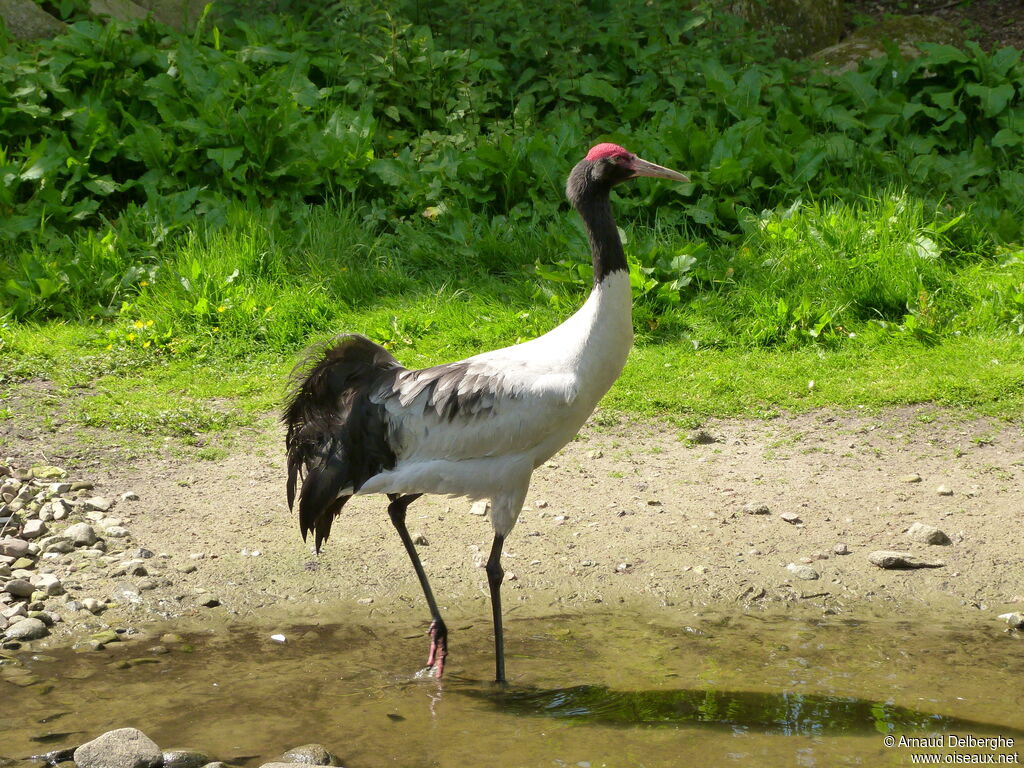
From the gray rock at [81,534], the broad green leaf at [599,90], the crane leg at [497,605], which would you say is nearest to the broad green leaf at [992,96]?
the broad green leaf at [599,90]

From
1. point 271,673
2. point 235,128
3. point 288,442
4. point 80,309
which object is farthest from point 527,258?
point 271,673

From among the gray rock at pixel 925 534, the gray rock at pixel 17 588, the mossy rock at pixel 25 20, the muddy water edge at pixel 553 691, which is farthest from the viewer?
the mossy rock at pixel 25 20

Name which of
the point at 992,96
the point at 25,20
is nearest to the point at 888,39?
the point at 992,96

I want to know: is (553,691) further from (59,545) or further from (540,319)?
(540,319)

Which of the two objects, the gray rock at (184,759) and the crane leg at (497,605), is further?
the crane leg at (497,605)

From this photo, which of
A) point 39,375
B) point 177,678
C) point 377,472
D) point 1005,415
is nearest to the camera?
point 177,678

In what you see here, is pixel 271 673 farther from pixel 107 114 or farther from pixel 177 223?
Answer: pixel 107 114

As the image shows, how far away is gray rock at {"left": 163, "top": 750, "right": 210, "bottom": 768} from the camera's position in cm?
359

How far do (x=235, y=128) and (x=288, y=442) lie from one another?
427cm

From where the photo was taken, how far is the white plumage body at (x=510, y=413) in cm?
424

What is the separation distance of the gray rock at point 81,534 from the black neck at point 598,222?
8.07 feet

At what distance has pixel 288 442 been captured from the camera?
4.59 metres

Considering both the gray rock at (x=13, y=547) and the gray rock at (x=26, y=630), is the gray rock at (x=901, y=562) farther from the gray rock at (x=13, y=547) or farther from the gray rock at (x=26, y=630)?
the gray rock at (x=13, y=547)

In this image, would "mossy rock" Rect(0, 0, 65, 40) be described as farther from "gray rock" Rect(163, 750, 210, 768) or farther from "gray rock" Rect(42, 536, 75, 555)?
"gray rock" Rect(163, 750, 210, 768)
